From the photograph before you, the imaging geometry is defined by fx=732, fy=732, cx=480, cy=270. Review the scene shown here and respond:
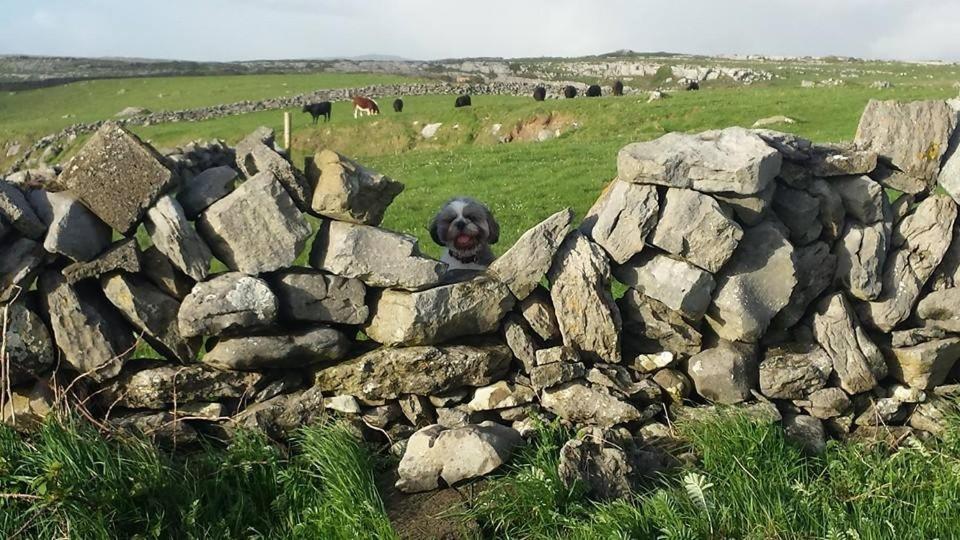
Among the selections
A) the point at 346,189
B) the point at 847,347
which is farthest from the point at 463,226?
the point at 847,347

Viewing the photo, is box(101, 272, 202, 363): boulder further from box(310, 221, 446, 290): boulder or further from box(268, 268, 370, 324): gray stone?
box(310, 221, 446, 290): boulder

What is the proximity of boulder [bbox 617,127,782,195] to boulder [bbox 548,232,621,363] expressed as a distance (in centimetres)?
70

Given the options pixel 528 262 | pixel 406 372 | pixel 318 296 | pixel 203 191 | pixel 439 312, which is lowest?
pixel 406 372

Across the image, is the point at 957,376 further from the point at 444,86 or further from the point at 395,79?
the point at 395,79

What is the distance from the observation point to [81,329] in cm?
505

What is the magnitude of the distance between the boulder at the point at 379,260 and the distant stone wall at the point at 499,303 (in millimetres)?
17

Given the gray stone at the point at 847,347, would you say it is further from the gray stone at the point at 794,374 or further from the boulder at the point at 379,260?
the boulder at the point at 379,260

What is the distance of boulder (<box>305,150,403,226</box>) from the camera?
5355 millimetres

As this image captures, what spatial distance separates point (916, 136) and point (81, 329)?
676 cm

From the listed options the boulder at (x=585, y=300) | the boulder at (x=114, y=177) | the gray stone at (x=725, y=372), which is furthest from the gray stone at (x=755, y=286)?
the boulder at (x=114, y=177)

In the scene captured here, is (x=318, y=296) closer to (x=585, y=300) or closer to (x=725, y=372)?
(x=585, y=300)

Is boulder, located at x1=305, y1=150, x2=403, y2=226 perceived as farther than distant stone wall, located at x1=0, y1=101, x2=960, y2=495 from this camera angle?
Yes

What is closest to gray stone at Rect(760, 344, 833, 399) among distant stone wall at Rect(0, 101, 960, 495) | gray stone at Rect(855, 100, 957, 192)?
distant stone wall at Rect(0, 101, 960, 495)

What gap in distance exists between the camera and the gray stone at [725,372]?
5.69 metres
